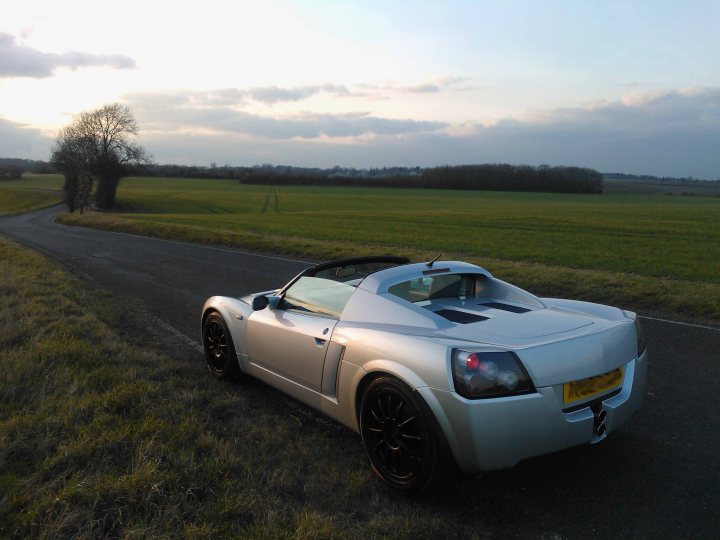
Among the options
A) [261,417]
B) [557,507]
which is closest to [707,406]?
[557,507]

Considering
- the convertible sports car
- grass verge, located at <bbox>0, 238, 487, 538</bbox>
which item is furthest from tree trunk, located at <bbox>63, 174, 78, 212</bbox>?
the convertible sports car

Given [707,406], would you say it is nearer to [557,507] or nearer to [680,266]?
[557,507]

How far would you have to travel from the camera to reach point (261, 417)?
426 centimetres

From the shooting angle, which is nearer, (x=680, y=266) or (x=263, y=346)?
(x=263, y=346)

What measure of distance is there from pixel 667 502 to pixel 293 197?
69966 millimetres

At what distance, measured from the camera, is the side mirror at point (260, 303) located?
14.6ft

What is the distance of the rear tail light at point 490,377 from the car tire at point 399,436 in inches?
9.8

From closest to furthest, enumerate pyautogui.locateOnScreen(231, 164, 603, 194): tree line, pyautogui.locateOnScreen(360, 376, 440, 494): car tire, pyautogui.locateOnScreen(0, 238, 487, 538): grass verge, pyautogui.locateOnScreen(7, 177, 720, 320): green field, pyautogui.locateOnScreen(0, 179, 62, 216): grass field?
pyautogui.locateOnScreen(0, 238, 487, 538): grass verge < pyautogui.locateOnScreen(360, 376, 440, 494): car tire < pyautogui.locateOnScreen(7, 177, 720, 320): green field < pyautogui.locateOnScreen(0, 179, 62, 216): grass field < pyautogui.locateOnScreen(231, 164, 603, 194): tree line

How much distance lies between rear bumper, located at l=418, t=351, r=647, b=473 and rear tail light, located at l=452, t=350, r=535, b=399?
0.04 metres

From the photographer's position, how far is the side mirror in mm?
4453

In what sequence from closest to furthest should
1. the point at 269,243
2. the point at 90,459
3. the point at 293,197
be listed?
the point at 90,459
the point at 269,243
the point at 293,197

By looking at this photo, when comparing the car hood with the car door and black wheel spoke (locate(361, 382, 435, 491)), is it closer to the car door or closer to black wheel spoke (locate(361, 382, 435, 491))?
black wheel spoke (locate(361, 382, 435, 491))

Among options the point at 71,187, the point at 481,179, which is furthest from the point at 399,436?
the point at 481,179

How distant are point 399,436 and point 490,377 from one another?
0.64m
